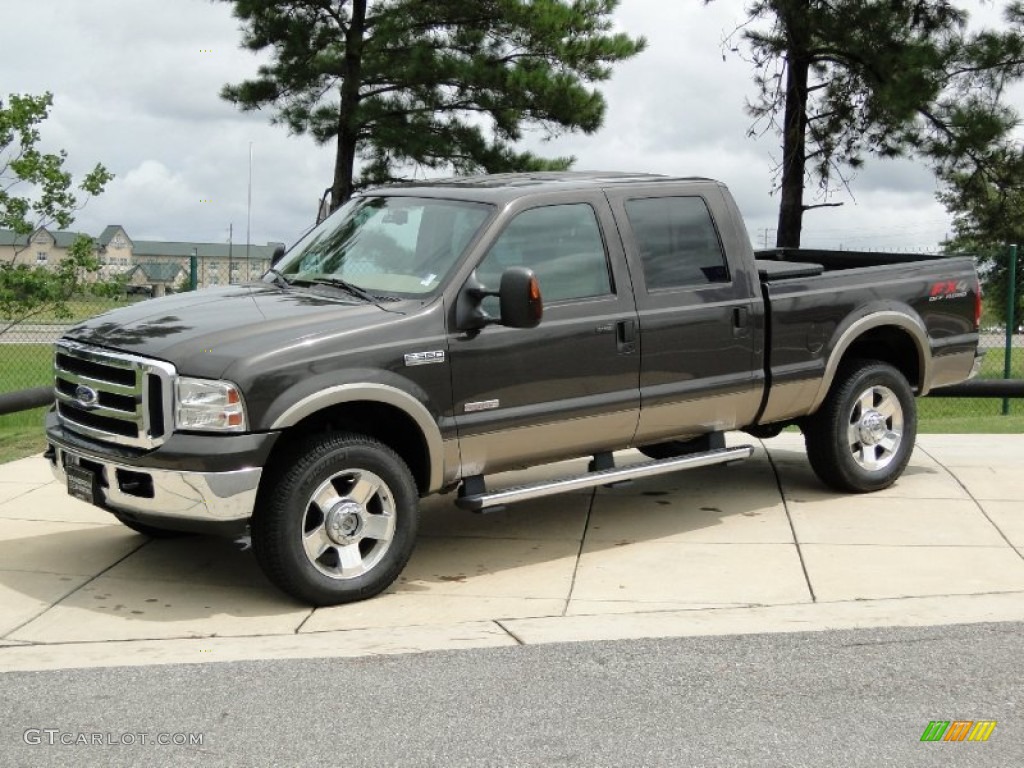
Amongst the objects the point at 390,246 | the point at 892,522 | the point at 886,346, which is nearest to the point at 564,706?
the point at 390,246

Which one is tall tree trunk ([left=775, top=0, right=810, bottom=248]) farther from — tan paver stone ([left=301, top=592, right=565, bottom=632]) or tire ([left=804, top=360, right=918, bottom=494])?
tan paver stone ([left=301, top=592, right=565, bottom=632])

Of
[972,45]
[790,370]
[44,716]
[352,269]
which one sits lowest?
[44,716]

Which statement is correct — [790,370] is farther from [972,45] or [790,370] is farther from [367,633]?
[972,45]

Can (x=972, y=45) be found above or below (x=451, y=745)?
above

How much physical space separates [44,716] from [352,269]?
3214 mm

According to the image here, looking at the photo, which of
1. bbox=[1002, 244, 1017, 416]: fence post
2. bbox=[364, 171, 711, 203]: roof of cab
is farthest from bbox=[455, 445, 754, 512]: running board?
bbox=[1002, 244, 1017, 416]: fence post

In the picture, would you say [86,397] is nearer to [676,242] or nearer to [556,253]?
[556,253]

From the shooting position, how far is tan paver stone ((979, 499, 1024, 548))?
28.2ft

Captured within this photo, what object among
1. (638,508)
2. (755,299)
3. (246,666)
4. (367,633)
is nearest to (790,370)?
(755,299)

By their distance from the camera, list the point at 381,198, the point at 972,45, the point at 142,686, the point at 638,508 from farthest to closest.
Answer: the point at 972,45 < the point at 638,508 < the point at 381,198 < the point at 142,686

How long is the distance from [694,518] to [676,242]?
1.80 m

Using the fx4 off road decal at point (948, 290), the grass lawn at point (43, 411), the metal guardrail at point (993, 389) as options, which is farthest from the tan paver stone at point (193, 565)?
the metal guardrail at point (993, 389)

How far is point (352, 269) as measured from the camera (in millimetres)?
7926

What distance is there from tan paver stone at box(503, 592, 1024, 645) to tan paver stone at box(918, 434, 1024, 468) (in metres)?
3.74
